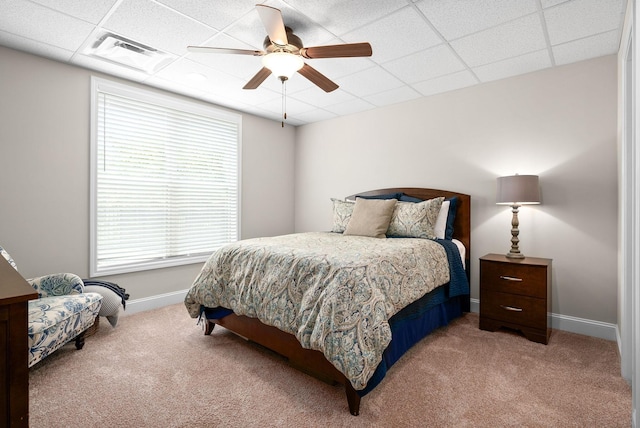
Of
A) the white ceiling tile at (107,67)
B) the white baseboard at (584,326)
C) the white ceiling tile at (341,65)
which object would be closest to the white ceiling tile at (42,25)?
the white ceiling tile at (107,67)

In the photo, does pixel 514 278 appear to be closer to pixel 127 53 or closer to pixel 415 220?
pixel 415 220

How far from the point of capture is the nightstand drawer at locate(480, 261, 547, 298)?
2666 millimetres

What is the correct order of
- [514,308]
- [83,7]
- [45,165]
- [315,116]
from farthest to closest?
1. [315,116]
2. [45,165]
3. [514,308]
4. [83,7]

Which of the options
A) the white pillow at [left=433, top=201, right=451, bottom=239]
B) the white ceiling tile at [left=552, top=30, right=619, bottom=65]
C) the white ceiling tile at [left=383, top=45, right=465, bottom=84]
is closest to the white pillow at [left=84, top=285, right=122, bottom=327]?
the white pillow at [left=433, top=201, right=451, bottom=239]

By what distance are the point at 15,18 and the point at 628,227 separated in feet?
14.5

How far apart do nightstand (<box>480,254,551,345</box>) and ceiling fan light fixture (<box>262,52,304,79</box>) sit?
7.69ft

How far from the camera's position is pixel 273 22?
193cm

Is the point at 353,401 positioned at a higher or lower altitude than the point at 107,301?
lower

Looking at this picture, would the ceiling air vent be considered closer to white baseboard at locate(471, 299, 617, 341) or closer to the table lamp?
the table lamp

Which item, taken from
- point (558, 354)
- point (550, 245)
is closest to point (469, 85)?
point (550, 245)

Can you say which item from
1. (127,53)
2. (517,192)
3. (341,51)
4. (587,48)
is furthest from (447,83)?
(127,53)

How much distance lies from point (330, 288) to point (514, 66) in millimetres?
2759

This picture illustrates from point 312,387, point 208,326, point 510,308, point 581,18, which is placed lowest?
point 312,387

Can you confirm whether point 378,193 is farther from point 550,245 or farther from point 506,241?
point 550,245
